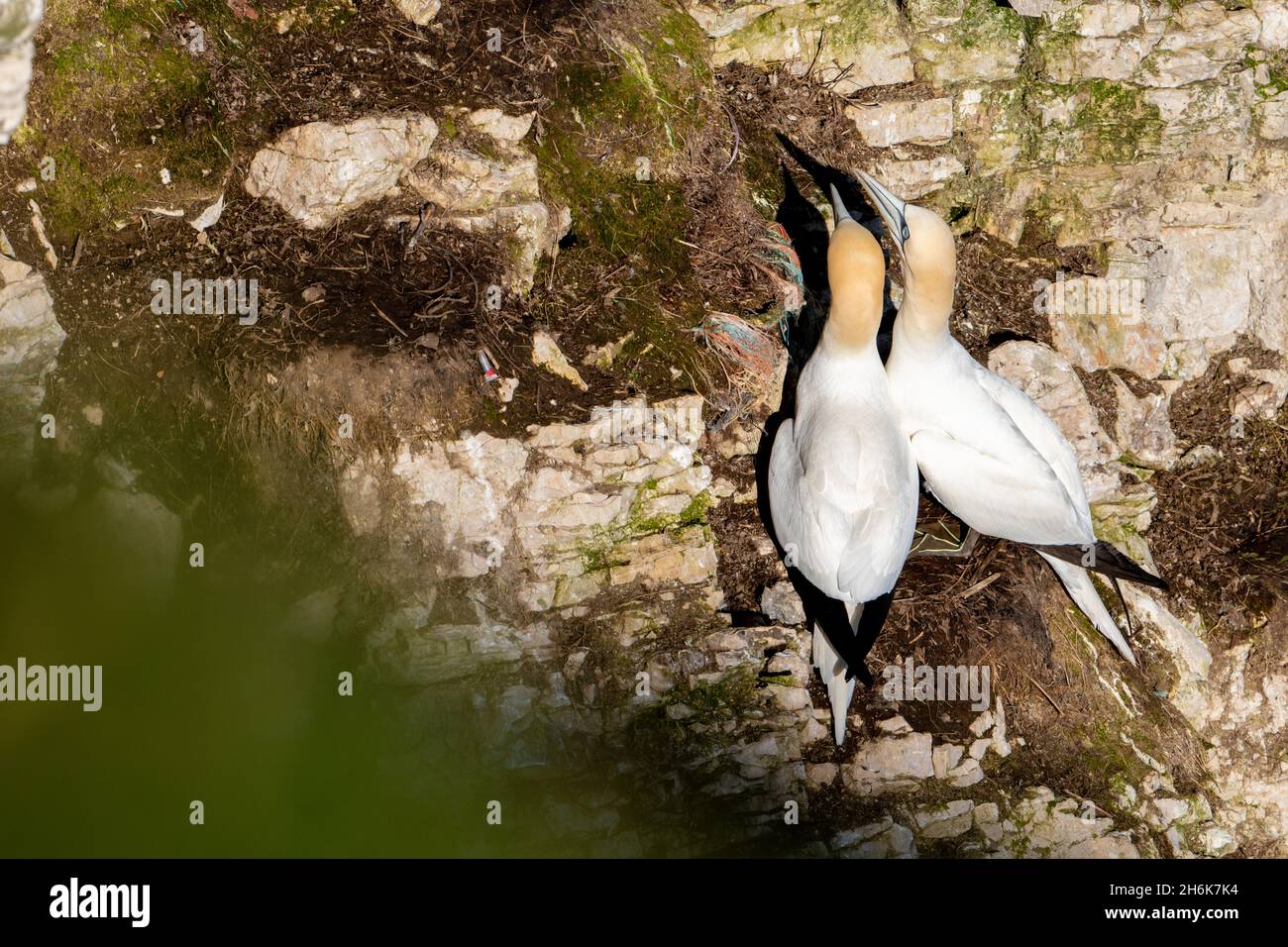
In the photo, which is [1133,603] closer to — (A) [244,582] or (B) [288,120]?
(A) [244,582]

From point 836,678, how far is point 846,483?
1.08m

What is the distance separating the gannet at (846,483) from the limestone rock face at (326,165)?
253 centimetres

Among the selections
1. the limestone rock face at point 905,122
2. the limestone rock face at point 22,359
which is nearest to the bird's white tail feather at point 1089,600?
the limestone rock face at point 905,122

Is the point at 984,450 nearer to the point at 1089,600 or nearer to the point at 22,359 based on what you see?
the point at 1089,600

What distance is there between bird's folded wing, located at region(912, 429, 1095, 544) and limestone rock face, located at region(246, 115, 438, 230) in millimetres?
3384

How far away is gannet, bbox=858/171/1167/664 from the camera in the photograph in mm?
5242

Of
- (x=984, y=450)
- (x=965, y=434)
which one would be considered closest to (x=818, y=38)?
(x=965, y=434)

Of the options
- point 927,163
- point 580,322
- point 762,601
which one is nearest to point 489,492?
point 580,322

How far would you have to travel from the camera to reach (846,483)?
4930 mm

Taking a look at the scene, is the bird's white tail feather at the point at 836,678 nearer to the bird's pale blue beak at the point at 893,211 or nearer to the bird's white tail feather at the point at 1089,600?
the bird's white tail feather at the point at 1089,600

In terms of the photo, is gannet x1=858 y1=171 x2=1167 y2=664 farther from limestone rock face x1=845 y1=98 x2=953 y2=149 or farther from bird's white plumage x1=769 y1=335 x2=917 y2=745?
limestone rock face x1=845 y1=98 x2=953 y2=149

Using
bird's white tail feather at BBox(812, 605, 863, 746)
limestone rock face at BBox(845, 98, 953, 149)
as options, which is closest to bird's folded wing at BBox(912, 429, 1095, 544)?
bird's white tail feather at BBox(812, 605, 863, 746)

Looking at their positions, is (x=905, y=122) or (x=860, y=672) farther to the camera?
(x=905, y=122)

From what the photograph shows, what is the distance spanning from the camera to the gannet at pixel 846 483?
16.1ft
